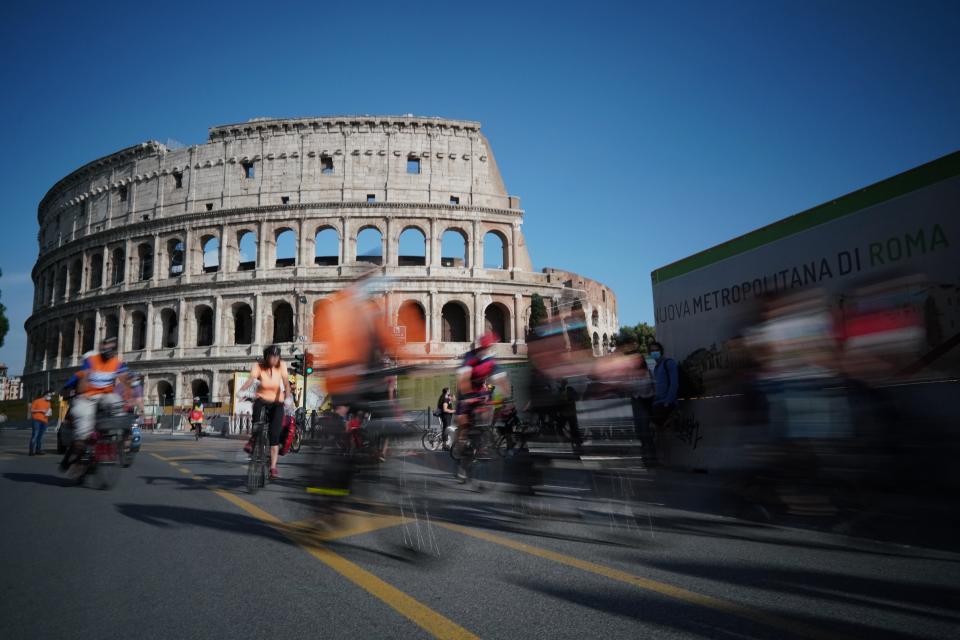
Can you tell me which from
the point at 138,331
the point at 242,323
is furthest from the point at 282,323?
the point at 138,331

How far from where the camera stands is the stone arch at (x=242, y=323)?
41.7 metres

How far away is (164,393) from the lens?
136ft

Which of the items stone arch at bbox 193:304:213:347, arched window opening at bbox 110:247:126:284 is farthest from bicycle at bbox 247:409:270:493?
arched window opening at bbox 110:247:126:284

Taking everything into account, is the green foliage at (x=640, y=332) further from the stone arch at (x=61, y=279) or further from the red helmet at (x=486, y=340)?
the red helmet at (x=486, y=340)

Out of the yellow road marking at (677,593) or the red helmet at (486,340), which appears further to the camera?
the red helmet at (486,340)

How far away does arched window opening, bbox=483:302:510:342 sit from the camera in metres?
41.8

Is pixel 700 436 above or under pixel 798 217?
under

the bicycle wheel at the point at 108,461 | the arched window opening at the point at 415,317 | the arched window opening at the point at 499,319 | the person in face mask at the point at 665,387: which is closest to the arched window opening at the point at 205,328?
the arched window opening at the point at 415,317

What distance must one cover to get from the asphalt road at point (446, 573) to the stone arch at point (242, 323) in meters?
38.5

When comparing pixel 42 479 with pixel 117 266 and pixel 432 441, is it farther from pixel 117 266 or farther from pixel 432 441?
pixel 117 266

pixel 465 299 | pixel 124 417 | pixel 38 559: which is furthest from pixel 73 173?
pixel 38 559

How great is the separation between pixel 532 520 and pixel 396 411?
5.38 ft

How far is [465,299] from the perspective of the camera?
132ft

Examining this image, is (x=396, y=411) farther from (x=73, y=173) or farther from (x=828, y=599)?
(x=73, y=173)
